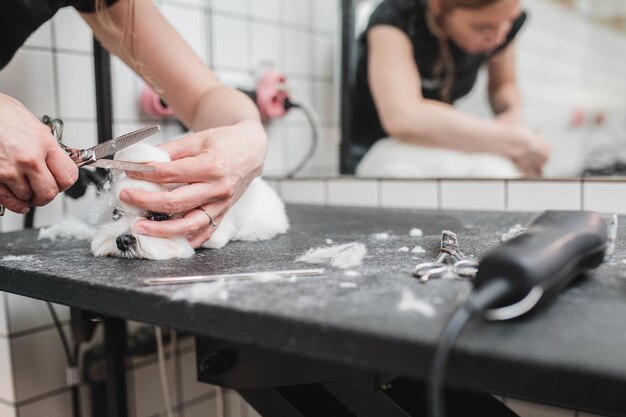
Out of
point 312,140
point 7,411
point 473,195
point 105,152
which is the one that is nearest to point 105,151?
point 105,152

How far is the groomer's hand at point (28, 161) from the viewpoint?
1.50ft

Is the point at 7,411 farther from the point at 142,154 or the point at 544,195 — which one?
the point at 544,195

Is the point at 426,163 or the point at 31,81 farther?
the point at 426,163

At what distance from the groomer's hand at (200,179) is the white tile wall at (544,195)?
55cm

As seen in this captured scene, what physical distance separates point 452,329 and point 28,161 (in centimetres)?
39

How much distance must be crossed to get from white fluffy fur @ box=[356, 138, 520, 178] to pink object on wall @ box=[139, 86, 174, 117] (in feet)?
1.48

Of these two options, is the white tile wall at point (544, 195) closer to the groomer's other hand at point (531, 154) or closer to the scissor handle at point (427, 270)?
the groomer's other hand at point (531, 154)

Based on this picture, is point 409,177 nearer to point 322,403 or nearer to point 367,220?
point 367,220

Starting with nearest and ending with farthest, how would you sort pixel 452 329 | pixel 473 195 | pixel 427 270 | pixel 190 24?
pixel 452 329, pixel 427 270, pixel 473 195, pixel 190 24

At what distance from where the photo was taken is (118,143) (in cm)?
A: 55

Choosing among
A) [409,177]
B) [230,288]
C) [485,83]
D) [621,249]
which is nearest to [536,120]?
[485,83]

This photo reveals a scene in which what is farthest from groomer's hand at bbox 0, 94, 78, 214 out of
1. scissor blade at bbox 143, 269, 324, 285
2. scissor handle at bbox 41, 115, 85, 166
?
scissor blade at bbox 143, 269, 324, 285

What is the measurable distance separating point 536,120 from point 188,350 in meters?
0.91

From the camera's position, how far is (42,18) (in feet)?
2.32
